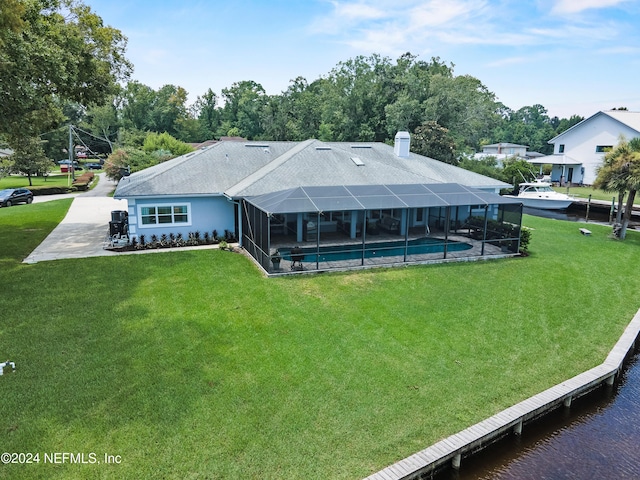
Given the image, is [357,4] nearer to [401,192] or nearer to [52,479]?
[401,192]

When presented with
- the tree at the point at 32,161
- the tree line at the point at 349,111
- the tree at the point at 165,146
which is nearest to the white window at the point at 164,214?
the tree line at the point at 349,111

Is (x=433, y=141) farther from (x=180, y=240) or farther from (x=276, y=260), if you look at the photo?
(x=276, y=260)

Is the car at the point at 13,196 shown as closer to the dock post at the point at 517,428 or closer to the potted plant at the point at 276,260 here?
the potted plant at the point at 276,260

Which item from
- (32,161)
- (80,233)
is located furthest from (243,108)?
(80,233)

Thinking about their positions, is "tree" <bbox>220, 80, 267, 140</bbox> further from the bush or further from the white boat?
the bush

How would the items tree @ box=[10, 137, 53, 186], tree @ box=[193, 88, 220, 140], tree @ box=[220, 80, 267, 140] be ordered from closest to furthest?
1. tree @ box=[10, 137, 53, 186]
2. tree @ box=[220, 80, 267, 140]
3. tree @ box=[193, 88, 220, 140]

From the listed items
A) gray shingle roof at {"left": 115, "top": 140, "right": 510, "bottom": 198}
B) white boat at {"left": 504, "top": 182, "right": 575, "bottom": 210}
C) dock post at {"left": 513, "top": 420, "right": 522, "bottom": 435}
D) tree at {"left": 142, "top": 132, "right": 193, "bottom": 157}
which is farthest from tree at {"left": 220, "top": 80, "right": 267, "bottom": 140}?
dock post at {"left": 513, "top": 420, "right": 522, "bottom": 435}
